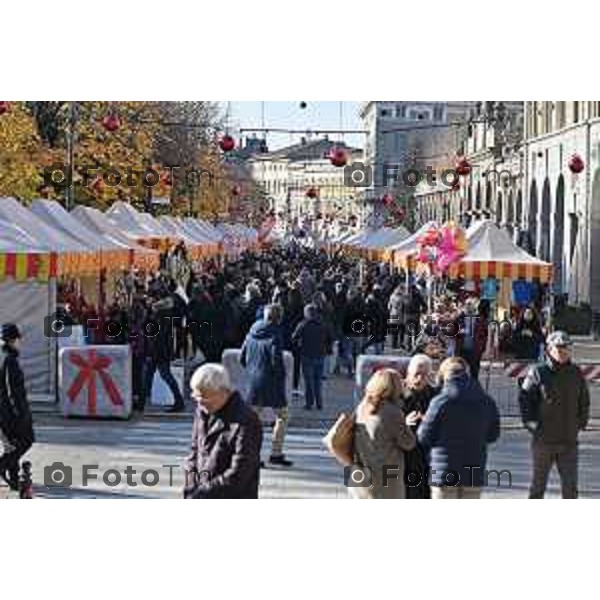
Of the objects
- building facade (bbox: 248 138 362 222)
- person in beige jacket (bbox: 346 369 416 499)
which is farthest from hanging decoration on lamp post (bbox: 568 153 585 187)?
person in beige jacket (bbox: 346 369 416 499)

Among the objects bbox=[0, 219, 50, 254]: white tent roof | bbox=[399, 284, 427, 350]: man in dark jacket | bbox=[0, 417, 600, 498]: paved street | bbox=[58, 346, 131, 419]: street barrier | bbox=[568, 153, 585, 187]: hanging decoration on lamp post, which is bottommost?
bbox=[0, 417, 600, 498]: paved street

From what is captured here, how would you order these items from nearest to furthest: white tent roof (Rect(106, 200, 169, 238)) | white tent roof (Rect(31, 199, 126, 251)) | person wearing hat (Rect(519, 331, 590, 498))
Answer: person wearing hat (Rect(519, 331, 590, 498)) → white tent roof (Rect(31, 199, 126, 251)) → white tent roof (Rect(106, 200, 169, 238))

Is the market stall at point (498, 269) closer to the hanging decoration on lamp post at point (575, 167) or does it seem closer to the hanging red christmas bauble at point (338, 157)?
the hanging decoration on lamp post at point (575, 167)

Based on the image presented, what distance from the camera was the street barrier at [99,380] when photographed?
49.7 ft

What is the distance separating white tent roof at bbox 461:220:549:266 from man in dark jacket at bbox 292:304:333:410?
1.74 meters

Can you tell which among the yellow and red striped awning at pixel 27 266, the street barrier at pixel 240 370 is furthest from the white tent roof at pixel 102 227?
the street barrier at pixel 240 370

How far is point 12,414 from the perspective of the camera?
12.1 metres

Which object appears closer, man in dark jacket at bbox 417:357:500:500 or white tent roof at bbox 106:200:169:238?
man in dark jacket at bbox 417:357:500:500

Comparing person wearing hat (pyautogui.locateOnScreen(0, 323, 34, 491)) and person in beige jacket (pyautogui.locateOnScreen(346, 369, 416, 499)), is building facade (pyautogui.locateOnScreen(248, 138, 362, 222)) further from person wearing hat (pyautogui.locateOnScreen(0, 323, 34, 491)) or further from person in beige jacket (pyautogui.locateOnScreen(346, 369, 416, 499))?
person in beige jacket (pyautogui.locateOnScreen(346, 369, 416, 499))

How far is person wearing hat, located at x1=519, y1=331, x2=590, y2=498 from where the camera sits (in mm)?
11617

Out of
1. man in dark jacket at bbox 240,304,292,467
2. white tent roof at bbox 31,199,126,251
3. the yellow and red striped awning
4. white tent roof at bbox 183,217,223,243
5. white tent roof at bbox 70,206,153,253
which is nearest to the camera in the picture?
man in dark jacket at bbox 240,304,292,467

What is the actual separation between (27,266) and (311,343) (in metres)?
3.07
